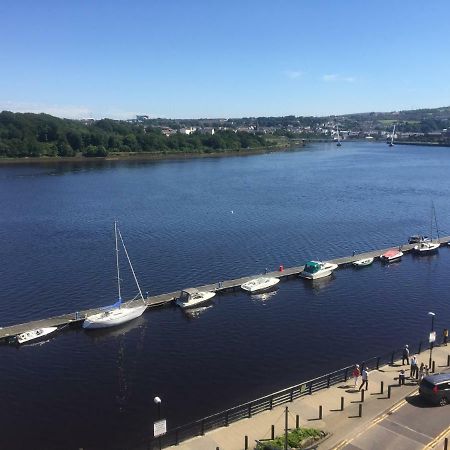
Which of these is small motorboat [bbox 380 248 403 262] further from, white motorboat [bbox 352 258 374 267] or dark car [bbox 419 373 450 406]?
dark car [bbox 419 373 450 406]

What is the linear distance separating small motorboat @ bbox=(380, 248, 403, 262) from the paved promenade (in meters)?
36.9

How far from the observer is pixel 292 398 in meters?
30.0

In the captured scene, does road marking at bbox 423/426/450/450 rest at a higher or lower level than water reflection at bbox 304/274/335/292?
higher

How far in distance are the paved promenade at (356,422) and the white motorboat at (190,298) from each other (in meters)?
21.6

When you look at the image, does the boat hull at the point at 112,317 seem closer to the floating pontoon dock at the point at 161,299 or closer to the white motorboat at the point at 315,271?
the floating pontoon dock at the point at 161,299

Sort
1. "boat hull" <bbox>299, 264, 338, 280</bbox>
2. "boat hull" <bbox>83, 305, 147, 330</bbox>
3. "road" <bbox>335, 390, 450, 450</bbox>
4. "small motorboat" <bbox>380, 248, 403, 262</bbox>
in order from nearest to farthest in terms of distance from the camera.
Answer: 1. "road" <bbox>335, 390, 450, 450</bbox>
2. "boat hull" <bbox>83, 305, 147, 330</bbox>
3. "boat hull" <bbox>299, 264, 338, 280</bbox>
4. "small motorboat" <bbox>380, 248, 403, 262</bbox>

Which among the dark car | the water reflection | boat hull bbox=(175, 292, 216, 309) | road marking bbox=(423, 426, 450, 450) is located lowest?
the water reflection

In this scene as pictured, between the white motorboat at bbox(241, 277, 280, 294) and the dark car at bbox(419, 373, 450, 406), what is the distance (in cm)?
2804

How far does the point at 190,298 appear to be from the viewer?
50844 millimetres

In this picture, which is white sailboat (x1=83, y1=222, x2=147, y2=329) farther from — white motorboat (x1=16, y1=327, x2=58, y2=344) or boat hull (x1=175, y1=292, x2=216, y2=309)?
boat hull (x1=175, y1=292, x2=216, y2=309)

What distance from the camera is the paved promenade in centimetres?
2466

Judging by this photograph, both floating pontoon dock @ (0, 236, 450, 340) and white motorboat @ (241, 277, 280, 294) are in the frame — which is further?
white motorboat @ (241, 277, 280, 294)

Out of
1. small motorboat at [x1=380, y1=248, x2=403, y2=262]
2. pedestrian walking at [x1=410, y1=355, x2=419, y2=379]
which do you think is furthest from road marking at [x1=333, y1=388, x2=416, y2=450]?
small motorboat at [x1=380, y1=248, x2=403, y2=262]

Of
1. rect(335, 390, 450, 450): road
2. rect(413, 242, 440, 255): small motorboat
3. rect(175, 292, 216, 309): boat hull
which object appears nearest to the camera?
rect(335, 390, 450, 450): road
